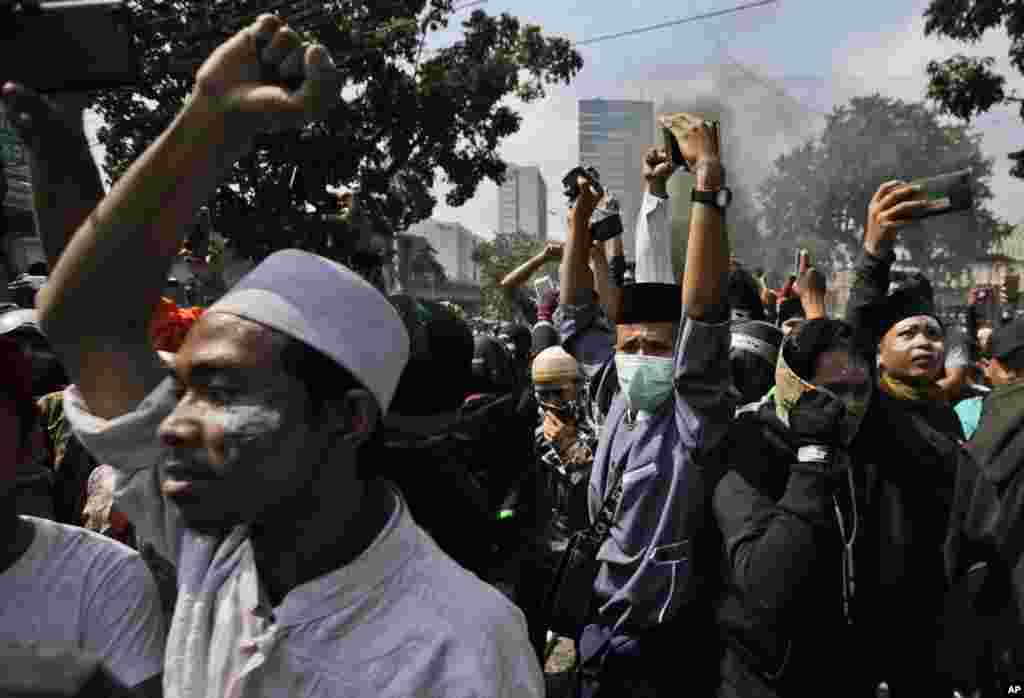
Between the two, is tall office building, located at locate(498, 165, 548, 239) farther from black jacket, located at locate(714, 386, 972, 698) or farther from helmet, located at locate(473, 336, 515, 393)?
black jacket, located at locate(714, 386, 972, 698)

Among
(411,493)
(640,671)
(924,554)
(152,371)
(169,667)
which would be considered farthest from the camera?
(640,671)

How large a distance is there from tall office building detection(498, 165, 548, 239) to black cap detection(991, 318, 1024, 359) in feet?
284

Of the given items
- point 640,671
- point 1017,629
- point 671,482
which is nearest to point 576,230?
point 671,482

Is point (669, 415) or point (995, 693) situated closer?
point (995, 693)

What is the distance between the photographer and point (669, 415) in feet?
9.87

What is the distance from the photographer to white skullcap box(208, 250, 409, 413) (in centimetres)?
142

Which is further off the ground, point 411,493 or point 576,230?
point 576,230

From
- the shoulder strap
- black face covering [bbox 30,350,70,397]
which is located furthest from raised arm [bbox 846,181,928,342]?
black face covering [bbox 30,350,70,397]

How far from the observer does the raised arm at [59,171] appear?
1.55 metres

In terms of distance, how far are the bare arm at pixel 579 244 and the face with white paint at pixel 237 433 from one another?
8.81ft

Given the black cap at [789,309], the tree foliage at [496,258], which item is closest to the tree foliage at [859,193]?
the tree foliage at [496,258]

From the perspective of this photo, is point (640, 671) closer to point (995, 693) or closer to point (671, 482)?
point (671, 482)

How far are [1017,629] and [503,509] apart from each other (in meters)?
1.71

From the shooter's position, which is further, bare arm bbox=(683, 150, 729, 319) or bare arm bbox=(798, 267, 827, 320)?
bare arm bbox=(798, 267, 827, 320)
